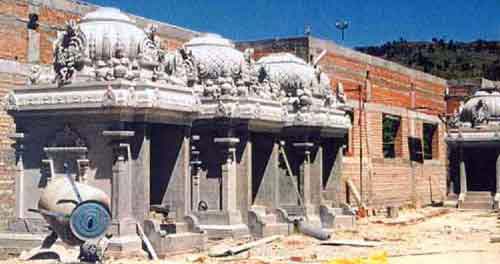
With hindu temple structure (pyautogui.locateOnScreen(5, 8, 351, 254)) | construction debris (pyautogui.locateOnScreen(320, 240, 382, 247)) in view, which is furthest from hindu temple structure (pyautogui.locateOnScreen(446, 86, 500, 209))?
construction debris (pyautogui.locateOnScreen(320, 240, 382, 247))

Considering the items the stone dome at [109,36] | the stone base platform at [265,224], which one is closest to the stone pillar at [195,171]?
the stone base platform at [265,224]

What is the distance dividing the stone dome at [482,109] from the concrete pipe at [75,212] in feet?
92.4

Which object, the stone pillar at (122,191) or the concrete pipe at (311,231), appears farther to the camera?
the concrete pipe at (311,231)

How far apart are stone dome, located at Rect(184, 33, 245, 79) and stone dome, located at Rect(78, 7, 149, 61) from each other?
11.6 feet

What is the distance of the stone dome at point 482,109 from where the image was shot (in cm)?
4000

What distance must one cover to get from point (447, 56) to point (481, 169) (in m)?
60.5

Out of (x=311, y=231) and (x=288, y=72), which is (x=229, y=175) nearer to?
(x=311, y=231)

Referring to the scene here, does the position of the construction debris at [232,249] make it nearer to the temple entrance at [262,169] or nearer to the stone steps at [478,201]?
the temple entrance at [262,169]

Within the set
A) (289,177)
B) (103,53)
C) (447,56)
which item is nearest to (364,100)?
(289,177)

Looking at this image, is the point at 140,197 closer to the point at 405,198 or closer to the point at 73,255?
the point at 73,255

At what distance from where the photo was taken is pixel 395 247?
20938 mm

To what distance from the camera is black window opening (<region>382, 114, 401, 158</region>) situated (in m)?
41.1

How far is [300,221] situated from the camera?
23422mm

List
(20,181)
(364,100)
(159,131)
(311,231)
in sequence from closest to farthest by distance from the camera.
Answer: (20,181), (159,131), (311,231), (364,100)
